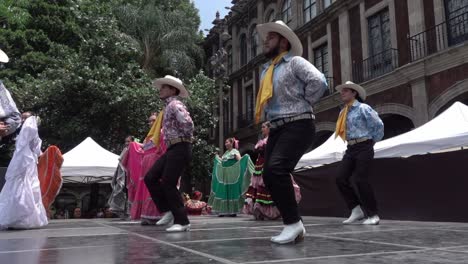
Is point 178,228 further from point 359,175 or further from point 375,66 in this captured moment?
point 375,66

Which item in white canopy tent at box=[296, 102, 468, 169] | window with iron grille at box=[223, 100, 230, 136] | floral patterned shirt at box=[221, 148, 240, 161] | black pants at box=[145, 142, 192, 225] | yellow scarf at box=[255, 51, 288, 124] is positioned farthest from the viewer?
window with iron grille at box=[223, 100, 230, 136]

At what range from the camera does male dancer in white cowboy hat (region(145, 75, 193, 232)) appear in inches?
200

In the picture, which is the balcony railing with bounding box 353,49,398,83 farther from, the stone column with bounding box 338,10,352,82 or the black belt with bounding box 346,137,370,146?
the black belt with bounding box 346,137,370,146

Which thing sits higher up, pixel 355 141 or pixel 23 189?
pixel 355 141

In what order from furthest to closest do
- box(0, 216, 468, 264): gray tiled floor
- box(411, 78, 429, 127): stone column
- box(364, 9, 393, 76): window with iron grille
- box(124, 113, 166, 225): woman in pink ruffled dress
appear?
box(364, 9, 393, 76): window with iron grille
box(411, 78, 429, 127): stone column
box(124, 113, 166, 225): woman in pink ruffled dress
box(0, 216, 468, 264): gray tiled floor

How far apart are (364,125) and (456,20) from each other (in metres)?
9.41

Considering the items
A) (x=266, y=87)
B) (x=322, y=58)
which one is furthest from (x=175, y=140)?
(x=322, y=58)

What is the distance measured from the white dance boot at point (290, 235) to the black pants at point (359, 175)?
2625 millimetres

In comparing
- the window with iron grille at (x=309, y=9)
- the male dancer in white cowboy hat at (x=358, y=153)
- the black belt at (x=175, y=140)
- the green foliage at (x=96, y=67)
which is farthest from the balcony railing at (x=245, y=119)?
the black belt at (x=175, y=140)

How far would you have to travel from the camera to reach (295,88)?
399cm

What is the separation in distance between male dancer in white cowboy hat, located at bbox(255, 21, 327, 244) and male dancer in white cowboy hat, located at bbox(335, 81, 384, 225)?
7.99 feet

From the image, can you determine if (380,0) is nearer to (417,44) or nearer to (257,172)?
(417,44)

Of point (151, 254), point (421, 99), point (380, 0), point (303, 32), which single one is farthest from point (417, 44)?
point (151, 254)

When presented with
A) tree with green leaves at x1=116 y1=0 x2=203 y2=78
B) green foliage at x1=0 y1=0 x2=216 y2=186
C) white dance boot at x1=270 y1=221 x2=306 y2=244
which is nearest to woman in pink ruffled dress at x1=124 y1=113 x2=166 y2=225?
white dance boot at x1=270 y1=221 x2=306 y2=244
